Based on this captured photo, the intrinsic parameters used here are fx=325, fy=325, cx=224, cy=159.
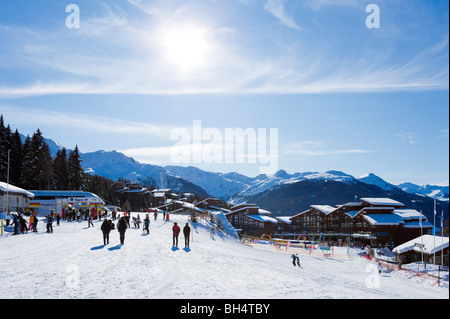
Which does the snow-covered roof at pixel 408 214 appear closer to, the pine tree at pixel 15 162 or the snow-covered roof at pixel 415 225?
the snow-covered roof at pixel 415 225

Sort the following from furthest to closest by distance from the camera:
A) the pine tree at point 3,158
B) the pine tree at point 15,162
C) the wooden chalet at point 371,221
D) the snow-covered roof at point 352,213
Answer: the snow-covered roof at point 352,213 → the wooden chalet at point 371,221 → the pine tree at point 15,162 → the pine tree at point 3,158

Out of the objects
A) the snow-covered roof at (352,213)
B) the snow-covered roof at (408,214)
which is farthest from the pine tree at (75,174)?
the snow-covered roof at (408,214)

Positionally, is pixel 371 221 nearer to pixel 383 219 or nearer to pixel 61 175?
pixel 383 219

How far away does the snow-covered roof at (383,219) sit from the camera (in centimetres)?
7419

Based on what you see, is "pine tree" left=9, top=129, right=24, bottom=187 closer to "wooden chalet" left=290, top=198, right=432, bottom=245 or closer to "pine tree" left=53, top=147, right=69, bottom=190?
"pine tree" left=53, top=147, right=69, bottom=190

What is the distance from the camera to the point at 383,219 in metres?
75.9

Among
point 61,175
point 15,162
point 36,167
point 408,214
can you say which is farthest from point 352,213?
point 15,162

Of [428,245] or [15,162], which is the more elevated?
[15,162]

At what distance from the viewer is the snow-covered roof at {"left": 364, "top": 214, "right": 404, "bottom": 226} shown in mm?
74188

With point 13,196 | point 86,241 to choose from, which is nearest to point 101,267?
point 86,241

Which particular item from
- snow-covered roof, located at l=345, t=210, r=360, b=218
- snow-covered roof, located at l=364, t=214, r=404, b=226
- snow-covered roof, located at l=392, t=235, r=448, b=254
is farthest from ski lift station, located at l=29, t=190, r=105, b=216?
snow-covered roof, located at l=345, t=210, r=360, b=218

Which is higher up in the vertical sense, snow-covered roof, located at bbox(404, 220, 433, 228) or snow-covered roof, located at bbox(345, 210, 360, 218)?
snow-covered roof, located at bbox(345, 210, 360, 218)

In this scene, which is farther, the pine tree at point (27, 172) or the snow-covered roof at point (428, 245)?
the pine tree at point (27, 172)
